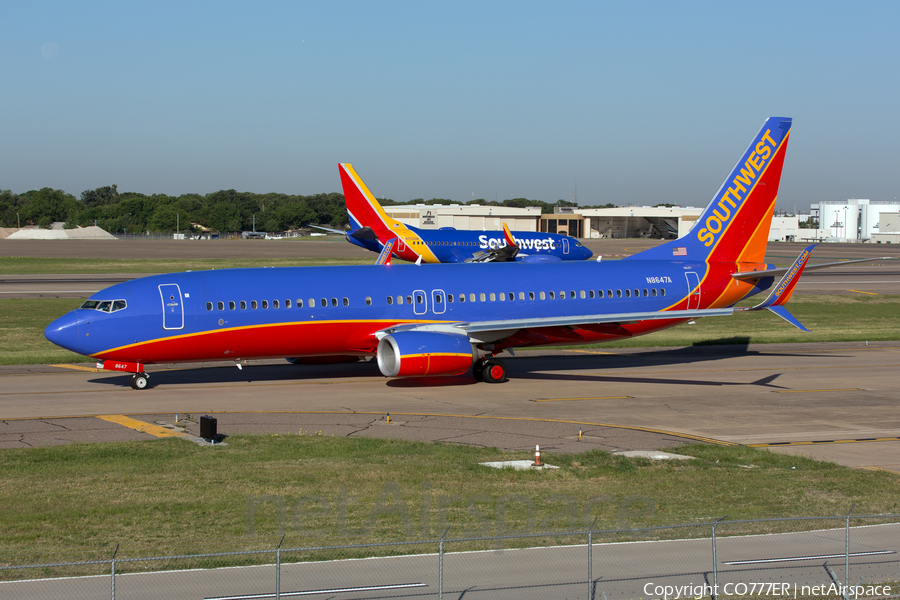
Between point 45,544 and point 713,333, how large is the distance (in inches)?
1691

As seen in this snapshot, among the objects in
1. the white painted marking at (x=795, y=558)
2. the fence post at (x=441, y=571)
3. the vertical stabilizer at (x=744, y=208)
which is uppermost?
the vertical stabilizer at (x=744, y=208)

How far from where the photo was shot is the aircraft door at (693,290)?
3969cm

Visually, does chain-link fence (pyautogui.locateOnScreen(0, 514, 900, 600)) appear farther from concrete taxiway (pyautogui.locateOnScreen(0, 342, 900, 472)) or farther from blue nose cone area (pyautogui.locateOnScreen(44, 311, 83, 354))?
blue nose cone area (pyautogui.locateOnScreen(44, 311, 83, 354))

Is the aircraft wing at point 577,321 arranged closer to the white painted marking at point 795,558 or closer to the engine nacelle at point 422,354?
the engine nacelle at point 422,354

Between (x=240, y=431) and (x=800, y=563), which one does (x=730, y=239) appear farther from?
(x=800, y=563)

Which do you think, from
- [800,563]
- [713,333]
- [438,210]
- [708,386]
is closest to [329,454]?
[800,563]

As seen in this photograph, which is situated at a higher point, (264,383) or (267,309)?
(267,309)

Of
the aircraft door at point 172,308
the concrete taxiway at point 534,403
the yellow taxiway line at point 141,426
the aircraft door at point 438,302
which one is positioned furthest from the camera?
the aircraft door at point 438,302

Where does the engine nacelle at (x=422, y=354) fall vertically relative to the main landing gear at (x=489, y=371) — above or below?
above

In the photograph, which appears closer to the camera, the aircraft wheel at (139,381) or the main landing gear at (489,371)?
the aircraft wheel at (139,381)

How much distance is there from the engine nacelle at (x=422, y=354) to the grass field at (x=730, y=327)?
15.9m

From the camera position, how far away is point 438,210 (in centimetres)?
18262

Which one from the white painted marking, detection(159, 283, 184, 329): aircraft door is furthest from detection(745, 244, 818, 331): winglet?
detection(159, 283, 184, 329): aircraft door

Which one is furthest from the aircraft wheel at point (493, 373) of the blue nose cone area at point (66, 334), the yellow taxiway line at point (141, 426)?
the blue nose cone area at point (66, 334)
